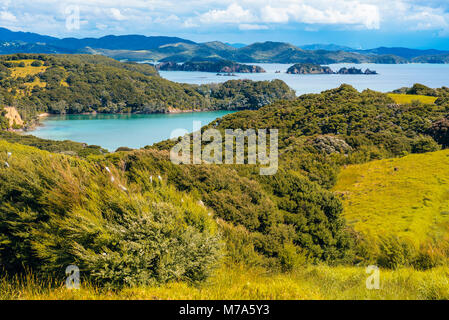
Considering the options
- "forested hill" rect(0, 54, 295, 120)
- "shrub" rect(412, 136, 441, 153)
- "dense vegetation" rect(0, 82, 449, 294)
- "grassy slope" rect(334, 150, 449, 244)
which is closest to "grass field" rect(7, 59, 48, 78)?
"forested hill" rect(0, 54, 295, 120)

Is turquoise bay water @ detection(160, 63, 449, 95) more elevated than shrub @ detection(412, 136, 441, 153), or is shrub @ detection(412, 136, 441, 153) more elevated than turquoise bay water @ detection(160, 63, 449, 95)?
turquoise bay water @ detection(160, 63, 449, 95)

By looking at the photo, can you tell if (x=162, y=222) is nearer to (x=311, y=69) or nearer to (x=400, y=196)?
(x=400, y=196)

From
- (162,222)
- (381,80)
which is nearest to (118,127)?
(381,80)

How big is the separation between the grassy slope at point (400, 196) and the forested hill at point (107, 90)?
9910cm

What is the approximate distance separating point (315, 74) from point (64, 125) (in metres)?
123

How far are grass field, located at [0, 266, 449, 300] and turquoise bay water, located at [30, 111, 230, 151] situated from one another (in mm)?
67331

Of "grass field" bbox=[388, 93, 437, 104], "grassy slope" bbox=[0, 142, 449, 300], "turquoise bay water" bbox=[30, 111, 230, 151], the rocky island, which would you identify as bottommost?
"turquoise bay water" bbox=[30, 111, 230, 151]

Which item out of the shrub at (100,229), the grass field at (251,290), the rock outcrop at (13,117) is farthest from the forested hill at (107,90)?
the grass field at (251,290)

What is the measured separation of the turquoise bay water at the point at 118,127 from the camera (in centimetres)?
7688

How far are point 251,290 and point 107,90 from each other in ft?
430

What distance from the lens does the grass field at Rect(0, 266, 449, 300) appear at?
4133 mm

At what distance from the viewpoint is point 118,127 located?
93.4 meters

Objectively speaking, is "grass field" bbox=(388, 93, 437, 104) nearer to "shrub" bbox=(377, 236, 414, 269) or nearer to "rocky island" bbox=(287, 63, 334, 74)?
"shrub" bbox=(377, 236, 414, 269)

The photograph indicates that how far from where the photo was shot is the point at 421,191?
53.5 ft
